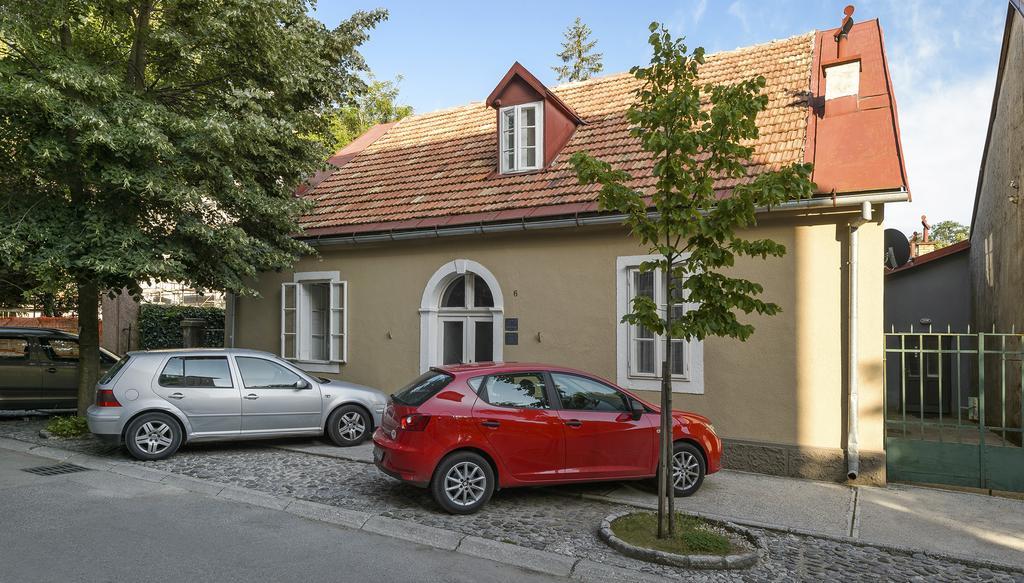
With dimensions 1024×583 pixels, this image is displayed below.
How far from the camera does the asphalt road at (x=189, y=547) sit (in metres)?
5.25

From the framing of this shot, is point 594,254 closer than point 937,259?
Yes

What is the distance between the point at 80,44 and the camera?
1113 centimetres

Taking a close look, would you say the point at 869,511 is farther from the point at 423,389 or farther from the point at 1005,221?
the point at 1005,221

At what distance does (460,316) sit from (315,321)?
352 cm

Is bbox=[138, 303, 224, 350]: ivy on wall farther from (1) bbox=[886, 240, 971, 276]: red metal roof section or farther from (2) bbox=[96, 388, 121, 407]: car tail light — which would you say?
(1) bbox=[886, 240, 971, 276]: red metal roof section

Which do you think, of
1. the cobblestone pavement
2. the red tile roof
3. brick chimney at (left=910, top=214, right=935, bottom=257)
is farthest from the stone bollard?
brick chimney at (left=910, top=214, right=935, bottom=257)

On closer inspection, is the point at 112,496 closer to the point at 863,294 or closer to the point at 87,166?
the point at 87,166

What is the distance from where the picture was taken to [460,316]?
1195 centimetres

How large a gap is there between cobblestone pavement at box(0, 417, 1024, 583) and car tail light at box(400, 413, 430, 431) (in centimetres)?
85

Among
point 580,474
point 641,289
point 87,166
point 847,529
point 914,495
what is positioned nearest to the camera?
point 847,529

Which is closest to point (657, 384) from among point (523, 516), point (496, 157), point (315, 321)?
point (523, 516)

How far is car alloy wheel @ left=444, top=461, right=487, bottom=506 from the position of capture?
22.7 ft

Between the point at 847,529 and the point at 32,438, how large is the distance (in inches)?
440

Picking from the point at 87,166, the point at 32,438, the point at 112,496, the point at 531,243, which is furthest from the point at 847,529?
the point at 32,438
